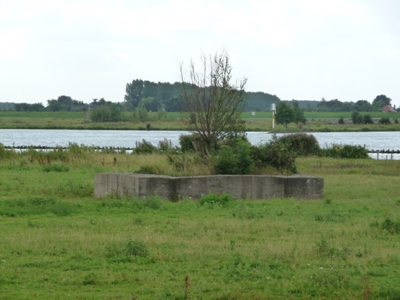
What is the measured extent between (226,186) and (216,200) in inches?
68.4

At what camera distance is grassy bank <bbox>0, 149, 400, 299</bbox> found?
8.89 m

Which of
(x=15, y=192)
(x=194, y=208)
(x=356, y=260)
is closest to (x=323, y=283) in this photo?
(x=356, y=260)

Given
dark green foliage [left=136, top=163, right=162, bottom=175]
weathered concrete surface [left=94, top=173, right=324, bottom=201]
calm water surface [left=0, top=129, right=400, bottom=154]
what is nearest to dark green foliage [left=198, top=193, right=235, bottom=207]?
weathered concrete surface [left=94, top=173, right=324, bottom=201]

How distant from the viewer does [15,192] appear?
20203 mm

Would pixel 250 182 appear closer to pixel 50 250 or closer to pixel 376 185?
pixel 376 185

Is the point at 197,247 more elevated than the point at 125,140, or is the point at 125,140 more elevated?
the point at 197,247

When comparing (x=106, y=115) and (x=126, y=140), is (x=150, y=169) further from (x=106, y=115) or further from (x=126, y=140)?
(x=106, y=115)

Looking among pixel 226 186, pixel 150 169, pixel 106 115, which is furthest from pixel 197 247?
pixel 106 115

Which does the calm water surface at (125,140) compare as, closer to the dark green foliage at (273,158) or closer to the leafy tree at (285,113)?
the leafy tree at (285,113)

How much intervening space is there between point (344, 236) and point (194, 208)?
488 centimetres

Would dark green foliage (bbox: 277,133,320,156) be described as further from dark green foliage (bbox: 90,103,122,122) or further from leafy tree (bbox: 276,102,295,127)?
dark green foliage (bbox: 90,103,122,122)

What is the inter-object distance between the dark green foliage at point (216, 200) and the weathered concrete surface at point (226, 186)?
1.16 meters

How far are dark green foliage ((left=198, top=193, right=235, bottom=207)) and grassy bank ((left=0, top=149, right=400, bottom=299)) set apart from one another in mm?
196

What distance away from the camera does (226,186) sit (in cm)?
1958
